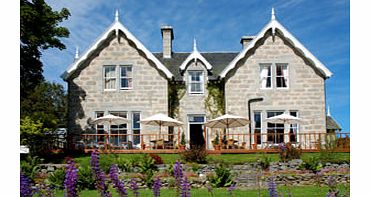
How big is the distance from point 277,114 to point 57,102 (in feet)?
98.2

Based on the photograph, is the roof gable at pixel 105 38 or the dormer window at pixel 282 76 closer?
the roof gable at pixel 105 38

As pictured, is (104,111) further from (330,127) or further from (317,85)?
(330,127)

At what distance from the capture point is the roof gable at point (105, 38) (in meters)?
22.2

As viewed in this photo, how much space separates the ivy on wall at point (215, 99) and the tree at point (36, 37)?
26.4 feet

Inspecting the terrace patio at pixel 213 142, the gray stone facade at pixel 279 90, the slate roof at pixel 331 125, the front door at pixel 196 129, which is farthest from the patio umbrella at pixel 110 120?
the slate roof at pixel 331 125

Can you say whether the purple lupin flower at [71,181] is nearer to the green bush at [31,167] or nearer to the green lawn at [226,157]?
the green bush at [31,167]

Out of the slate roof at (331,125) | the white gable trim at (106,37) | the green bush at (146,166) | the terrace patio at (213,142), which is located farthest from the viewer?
the slate roof at (331,125)

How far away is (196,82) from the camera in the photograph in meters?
23.4

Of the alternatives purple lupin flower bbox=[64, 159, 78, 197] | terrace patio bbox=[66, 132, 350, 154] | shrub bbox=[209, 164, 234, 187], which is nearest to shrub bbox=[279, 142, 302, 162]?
terrace patio bbox=[66, 132, 350, 154]

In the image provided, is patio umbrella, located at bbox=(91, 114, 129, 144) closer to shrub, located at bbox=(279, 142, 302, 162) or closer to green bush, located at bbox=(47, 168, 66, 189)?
green bush, located at bbox=(47, 168, 66, 189)

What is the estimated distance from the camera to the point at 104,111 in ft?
73.9

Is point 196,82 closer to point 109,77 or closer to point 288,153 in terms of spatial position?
point 109,77

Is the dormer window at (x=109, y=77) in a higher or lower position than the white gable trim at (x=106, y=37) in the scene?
lower
